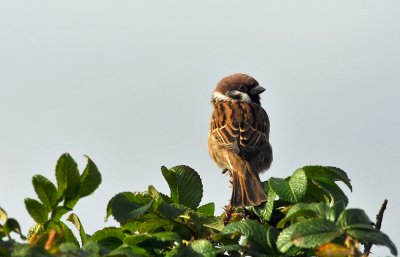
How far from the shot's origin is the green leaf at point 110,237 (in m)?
2.36

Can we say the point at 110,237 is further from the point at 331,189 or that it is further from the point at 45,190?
the point at 331,189

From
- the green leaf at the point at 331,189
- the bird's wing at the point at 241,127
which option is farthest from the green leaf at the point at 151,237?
the bird's wing at the point at 241,127

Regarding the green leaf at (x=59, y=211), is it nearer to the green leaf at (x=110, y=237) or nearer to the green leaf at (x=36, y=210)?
the green leaf at (x=36, y=210)

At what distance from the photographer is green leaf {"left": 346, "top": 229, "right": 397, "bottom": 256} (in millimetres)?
1908

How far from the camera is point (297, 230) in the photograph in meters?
1.95

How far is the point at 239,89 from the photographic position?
8.63 meters

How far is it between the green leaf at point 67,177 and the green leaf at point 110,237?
7.6 inches

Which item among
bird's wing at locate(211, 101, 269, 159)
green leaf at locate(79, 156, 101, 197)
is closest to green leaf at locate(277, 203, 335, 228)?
green leaf at locate(79, 156, 101, 197)

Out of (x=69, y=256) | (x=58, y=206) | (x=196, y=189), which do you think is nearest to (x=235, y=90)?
(x=196, y=189)

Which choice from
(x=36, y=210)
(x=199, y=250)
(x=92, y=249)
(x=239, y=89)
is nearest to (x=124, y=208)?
(x=36, y=210)

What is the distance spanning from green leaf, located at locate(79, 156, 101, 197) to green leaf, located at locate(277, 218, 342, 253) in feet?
1.85

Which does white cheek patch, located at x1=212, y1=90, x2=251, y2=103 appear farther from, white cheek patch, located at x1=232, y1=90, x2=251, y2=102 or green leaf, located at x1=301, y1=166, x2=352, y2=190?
green leaf, located at x1=301, y1=166, x2=352, y2=190

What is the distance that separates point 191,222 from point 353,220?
2.29 ft

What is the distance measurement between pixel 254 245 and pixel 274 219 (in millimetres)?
609
